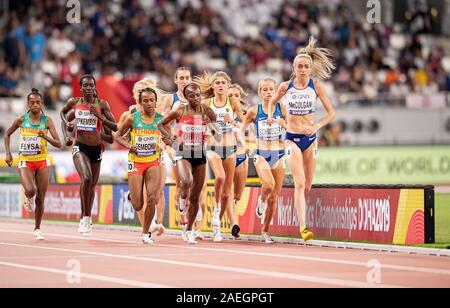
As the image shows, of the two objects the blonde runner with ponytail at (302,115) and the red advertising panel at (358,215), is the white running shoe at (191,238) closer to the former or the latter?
the blonde runner with ponytail at (302,115)

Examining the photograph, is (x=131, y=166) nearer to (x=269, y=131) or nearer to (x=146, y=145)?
(x=146, y=145)

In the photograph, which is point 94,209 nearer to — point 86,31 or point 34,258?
point 34,258

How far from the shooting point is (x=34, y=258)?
1425cm

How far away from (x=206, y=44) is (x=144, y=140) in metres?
21.1

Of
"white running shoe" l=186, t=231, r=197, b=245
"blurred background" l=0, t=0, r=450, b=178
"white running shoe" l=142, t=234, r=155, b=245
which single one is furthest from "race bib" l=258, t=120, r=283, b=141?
"blurred background" l=0, t=0, r=450, b=178

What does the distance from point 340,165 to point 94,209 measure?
35.7 feet

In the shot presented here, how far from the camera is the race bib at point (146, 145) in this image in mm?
17094

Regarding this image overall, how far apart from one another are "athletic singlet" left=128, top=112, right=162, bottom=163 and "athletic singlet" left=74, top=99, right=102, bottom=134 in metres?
1.18

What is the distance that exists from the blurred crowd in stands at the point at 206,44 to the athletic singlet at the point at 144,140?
45.9 ft

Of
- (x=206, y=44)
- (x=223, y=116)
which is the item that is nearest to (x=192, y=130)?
(x=223, y=116)

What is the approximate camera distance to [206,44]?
38.0m

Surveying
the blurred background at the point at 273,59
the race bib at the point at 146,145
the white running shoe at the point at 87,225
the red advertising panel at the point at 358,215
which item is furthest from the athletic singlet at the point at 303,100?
the blurred background at the point at 273,59
